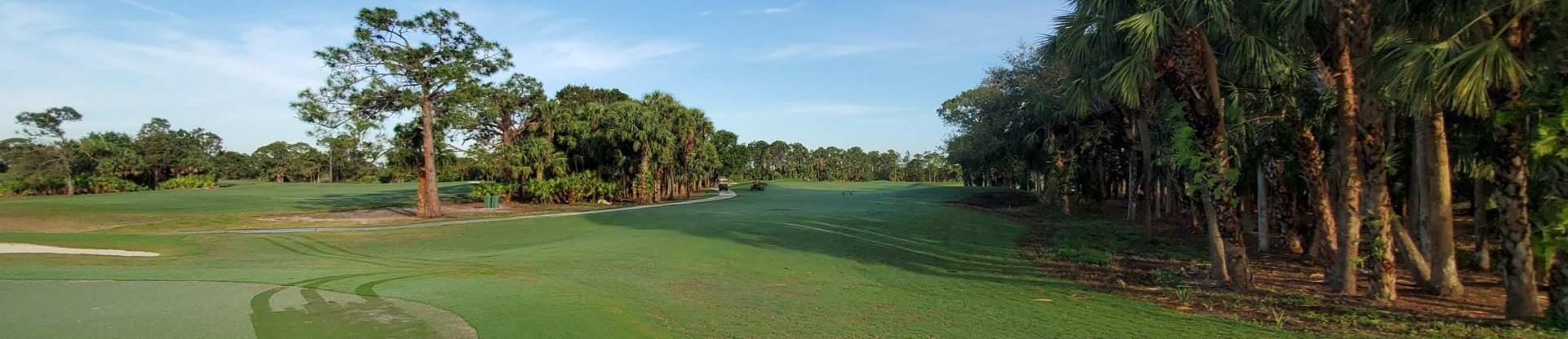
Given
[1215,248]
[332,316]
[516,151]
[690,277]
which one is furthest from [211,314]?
[516,151]

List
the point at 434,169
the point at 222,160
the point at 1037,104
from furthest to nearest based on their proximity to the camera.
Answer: the point at 222,160
the point at 434,169
the point at 1037,104

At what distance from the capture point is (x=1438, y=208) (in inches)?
332

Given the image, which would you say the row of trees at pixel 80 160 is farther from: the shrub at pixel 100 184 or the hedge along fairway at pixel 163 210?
the hedge along fairway at pixel 163 210

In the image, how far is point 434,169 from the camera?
32531mm

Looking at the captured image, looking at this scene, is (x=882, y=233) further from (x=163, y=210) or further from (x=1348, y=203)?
(x=163, y=210)

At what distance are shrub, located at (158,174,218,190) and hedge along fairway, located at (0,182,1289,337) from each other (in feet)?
180

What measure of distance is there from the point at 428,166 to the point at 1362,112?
110ft

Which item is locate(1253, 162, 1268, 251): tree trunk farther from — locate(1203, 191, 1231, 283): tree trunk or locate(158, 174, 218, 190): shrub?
locate(158, 174, 218, 190): shrub

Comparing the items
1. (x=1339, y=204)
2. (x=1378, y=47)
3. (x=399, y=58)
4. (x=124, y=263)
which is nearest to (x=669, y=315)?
(x=1339, y=204)

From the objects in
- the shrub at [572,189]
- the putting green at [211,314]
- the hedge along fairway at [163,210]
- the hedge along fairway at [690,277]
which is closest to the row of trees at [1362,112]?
the hedge along fairway at [690,277]

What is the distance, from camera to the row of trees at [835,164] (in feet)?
414

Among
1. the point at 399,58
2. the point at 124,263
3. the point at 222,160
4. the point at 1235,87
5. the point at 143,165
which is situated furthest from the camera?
the point at 222,160

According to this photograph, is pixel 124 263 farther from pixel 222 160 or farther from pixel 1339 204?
pixel 222 160

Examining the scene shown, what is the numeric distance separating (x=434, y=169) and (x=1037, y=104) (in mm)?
26840
